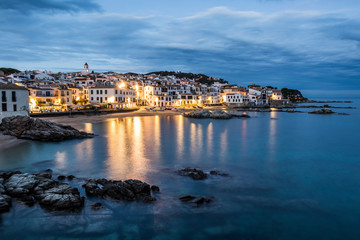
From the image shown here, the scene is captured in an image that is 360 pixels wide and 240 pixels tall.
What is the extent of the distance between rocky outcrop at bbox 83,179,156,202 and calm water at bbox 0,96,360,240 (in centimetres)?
47

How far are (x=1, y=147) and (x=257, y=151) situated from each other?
20536mm

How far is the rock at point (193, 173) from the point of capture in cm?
1312

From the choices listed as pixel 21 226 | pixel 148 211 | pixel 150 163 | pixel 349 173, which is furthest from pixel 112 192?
pixel 349 173

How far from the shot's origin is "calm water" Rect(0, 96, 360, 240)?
8500 mm

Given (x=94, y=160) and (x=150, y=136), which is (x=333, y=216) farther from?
(x=150, y=136)

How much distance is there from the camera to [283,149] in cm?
2261

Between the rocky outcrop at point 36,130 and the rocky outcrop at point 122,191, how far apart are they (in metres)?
13.9

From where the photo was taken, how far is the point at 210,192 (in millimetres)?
11344

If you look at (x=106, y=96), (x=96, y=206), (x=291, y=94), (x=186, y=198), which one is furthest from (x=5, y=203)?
(x=291, y=94)

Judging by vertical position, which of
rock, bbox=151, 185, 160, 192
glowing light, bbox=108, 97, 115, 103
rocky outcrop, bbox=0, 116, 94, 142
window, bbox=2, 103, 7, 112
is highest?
glowing light, bbox=108, 97, 115, 103

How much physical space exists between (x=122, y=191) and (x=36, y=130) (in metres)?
16.9

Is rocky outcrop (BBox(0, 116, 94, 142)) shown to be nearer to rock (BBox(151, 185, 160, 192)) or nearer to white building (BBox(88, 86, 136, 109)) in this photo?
rock (BBox(151, 185, 160, 192))

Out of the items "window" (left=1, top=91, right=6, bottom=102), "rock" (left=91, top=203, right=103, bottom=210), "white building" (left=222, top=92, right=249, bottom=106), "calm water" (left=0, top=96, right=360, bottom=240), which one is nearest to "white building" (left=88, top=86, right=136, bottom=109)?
"window" (left=1, top=91, right=6, bottom=102)

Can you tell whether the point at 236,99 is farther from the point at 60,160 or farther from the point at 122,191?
the point at 122,191
